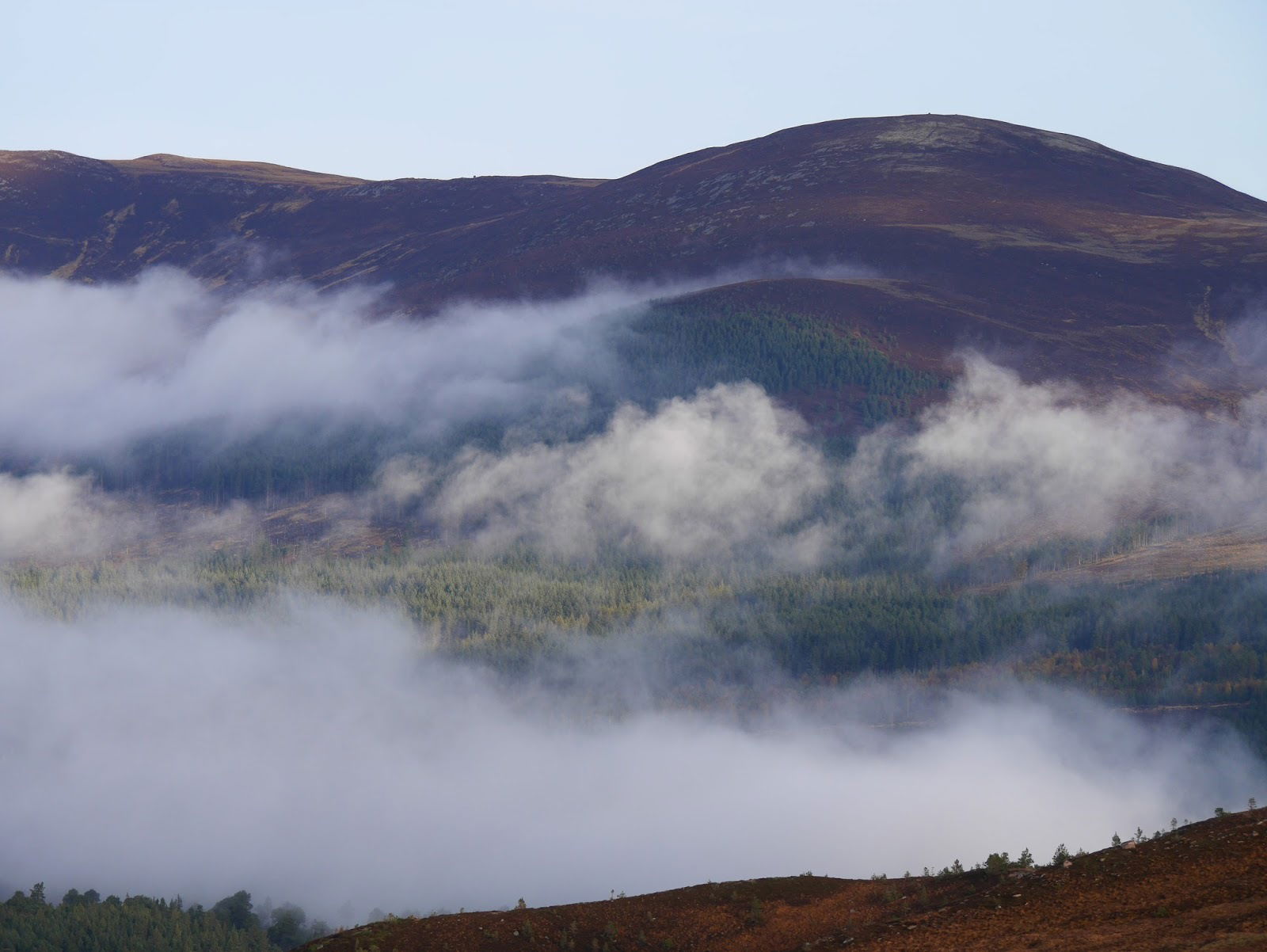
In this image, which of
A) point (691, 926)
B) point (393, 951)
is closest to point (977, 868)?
point (691, 926)

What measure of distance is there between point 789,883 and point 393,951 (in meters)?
13.6

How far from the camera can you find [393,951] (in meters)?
45.1

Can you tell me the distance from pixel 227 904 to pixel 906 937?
148 meters

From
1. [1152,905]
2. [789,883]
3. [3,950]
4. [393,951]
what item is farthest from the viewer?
[3,950]

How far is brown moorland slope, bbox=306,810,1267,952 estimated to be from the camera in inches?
1455

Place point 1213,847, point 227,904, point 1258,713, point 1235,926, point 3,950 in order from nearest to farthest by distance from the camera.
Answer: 1. point 1235,926
2. point 1213,847
3. point 3,950
4. point 227,904
5. point 1258,713

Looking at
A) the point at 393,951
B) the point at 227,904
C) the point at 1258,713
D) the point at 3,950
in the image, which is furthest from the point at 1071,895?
the point at 1258,713

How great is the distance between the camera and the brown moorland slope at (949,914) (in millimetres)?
36969

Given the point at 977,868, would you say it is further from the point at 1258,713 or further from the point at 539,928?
the point at 1258,713

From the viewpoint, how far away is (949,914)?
137 feet

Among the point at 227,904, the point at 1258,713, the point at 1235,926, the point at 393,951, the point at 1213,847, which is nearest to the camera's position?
the point at 1235,926

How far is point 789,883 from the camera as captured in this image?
4981 cm

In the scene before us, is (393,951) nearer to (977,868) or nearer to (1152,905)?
(977,868)

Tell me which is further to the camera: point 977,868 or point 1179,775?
point 1179,775
